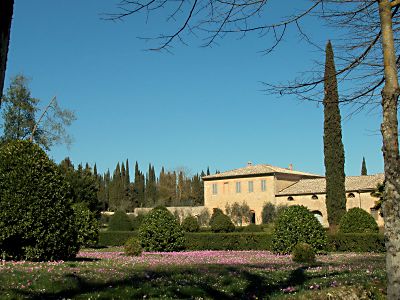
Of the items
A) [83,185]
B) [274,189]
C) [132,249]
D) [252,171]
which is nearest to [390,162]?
[132,249]

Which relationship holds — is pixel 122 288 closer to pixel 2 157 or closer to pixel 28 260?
pixel 28 260

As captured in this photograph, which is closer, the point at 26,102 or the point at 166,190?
the point at 26,102

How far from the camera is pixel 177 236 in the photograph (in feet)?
69.7

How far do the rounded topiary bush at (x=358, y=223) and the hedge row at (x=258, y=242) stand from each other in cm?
195

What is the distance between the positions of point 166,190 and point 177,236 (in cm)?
6867

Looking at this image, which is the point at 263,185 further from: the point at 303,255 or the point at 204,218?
the point at 303,255

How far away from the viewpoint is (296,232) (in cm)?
1778

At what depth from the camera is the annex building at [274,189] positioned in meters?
47.8

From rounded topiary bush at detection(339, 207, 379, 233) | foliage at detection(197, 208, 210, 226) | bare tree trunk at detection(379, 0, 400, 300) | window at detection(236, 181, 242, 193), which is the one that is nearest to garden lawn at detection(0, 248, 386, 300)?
bare tree trunk at detection(379, 0, 400, 300)

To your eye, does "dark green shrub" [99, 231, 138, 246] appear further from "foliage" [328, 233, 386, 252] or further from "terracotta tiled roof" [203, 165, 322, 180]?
"terracotta tiled roof" [203, 165, 322, 180]

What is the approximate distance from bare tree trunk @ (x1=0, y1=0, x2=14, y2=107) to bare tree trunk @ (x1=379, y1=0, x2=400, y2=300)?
4.17 m

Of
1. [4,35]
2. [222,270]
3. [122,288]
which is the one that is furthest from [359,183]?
[4,35]

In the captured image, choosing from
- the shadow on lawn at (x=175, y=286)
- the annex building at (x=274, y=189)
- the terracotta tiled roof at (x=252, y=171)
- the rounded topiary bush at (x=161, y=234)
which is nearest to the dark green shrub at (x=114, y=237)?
the rounded topiary bush at (x=161, y=234)

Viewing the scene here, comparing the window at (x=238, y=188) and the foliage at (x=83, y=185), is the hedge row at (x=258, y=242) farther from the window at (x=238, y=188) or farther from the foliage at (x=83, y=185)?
the window at (x=238, y=188)
